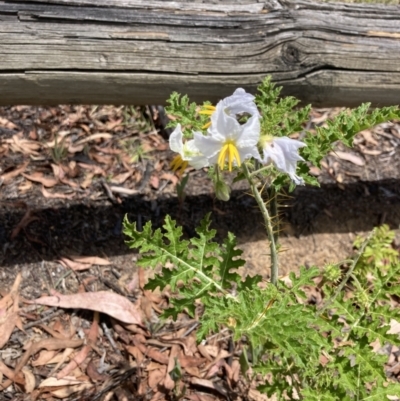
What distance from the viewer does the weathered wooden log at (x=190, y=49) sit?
2604 millimetres

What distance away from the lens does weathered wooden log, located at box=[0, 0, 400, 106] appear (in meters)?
2.60

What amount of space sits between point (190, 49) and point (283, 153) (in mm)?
1365

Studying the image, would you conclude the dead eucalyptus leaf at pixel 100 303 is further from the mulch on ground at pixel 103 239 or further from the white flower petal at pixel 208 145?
the white flower petal at pixel 208 145

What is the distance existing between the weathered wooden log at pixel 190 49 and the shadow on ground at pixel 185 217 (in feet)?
2.17

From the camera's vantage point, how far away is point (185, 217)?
325cm

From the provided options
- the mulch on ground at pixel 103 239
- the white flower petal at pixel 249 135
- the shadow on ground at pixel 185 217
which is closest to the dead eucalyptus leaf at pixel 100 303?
the mulch on ground at pixel 103 239

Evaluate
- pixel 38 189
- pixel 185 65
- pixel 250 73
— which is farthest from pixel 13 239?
pixel 250 73

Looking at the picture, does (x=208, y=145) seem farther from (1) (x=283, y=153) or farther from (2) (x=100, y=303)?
(2) (x=100, y=303)

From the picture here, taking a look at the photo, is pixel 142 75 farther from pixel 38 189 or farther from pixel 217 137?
pixel 217 137

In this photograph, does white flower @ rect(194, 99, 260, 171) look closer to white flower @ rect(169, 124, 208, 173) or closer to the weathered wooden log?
white flower @ rect(169, 124, 208, 173)

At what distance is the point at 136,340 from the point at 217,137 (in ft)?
4.88

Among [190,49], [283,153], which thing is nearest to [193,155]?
[283,153]

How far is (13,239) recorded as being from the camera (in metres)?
2.93

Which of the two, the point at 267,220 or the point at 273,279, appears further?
the point at 273,279
